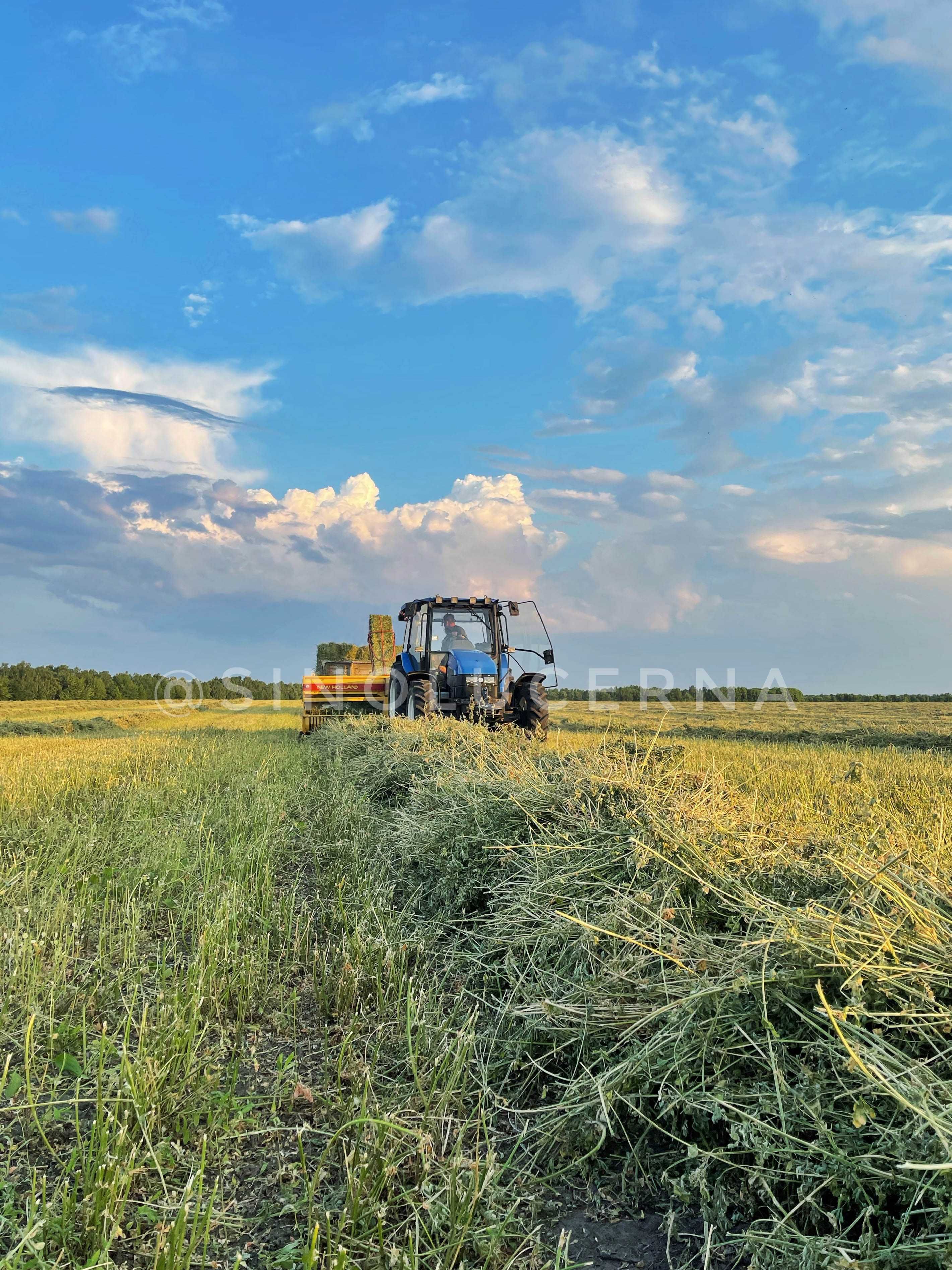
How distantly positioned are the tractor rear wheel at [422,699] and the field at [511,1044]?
710 centimetres

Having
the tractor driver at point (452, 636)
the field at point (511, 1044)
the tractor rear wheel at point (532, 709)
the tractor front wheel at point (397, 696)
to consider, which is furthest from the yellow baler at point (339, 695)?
the field at point (511, 1044)

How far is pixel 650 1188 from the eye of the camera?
7.34 feet

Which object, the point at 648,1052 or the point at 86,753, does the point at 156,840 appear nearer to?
the point at 648,1052

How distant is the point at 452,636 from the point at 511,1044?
1077cm

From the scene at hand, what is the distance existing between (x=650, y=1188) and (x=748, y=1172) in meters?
0.34

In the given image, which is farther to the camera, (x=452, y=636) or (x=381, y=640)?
(x=381, y=640)

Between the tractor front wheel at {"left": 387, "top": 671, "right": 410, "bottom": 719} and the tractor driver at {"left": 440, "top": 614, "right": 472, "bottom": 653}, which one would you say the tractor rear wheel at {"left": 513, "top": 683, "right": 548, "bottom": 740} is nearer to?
the tractor driver at {"left": 440, "top": 614, "right": 472, "bottom": 653}

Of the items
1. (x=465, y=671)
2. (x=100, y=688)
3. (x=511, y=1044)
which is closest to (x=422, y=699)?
(x=465, y=671)

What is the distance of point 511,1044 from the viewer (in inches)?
114

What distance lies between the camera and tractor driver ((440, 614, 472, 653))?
13477mm

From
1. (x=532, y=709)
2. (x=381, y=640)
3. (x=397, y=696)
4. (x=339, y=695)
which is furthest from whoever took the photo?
(x=381, y=640)

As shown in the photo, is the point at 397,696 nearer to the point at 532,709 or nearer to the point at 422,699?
the point at 422,699

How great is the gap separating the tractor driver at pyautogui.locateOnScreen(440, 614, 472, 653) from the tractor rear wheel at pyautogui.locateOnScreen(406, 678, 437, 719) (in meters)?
0.90

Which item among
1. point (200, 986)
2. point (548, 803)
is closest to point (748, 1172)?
point (200, 986)
